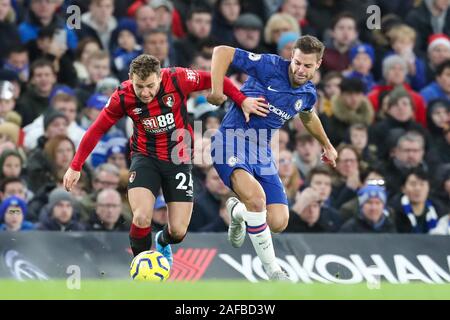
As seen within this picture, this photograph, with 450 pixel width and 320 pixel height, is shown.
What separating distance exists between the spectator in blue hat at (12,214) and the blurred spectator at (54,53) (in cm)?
278

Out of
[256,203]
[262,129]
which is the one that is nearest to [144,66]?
[262,129]

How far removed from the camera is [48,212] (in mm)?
13891

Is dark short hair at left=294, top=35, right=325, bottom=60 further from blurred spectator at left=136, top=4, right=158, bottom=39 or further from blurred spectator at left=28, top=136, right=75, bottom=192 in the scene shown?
blurred spectator at left=136, top=4, right=158, bottom=39

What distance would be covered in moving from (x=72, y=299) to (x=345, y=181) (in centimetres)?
619

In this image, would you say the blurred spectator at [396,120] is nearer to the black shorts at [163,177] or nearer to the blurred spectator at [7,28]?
the black shorts at [163,177]

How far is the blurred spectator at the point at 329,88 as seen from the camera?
53.5 ft

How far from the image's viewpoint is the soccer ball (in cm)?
1161

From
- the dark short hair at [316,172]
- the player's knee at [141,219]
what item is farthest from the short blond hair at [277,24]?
the player's knee at [141,219]

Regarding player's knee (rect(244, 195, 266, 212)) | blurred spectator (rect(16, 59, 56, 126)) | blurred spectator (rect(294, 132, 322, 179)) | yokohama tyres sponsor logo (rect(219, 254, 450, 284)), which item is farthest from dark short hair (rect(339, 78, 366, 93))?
player's knee (rect(244, 195, 266, 212))

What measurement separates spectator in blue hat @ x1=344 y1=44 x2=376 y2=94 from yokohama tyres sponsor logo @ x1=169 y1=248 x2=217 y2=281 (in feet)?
14.8

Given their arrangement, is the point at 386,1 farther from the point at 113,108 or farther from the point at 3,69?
the point at 113,108

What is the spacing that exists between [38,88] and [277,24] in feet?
11.3

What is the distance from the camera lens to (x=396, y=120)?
53.2 ft

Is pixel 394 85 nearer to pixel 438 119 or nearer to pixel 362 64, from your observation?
pixel 362 64
